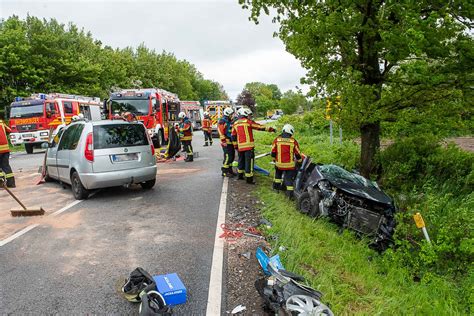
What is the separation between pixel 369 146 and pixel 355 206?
4028mm

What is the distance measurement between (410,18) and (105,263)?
5759 millimetres

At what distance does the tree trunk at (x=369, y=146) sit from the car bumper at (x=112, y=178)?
5.43 m

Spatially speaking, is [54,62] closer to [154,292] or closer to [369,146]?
[369,146]

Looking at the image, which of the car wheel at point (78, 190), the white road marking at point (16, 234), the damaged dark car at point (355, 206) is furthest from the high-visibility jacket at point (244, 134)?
the white road marking at point (16, 234)

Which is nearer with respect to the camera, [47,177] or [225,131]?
[47,177]

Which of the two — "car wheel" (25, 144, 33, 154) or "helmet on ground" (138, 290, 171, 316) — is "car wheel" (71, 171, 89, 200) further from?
"car wheel" (25, 144, 33, 154)

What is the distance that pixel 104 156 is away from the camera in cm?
681

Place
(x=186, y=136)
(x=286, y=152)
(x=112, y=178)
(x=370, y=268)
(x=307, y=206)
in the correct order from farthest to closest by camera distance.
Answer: (x=186, y=136), (x=286, y=152), (x=112, y=178), (x=307, y=206), (x=370, y=268)

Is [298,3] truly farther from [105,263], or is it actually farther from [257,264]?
[105,263]

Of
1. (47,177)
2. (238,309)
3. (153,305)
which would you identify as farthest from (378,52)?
(47,177)

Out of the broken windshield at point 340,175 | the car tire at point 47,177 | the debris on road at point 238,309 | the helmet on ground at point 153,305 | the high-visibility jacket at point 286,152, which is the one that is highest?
the high-visibility jacket at point 286,152

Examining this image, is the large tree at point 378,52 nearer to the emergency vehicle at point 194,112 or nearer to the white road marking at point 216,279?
the white road marking at point 216,279

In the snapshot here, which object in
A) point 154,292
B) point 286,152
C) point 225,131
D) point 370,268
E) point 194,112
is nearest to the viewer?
point 154,292

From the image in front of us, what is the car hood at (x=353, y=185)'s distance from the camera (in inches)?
216
